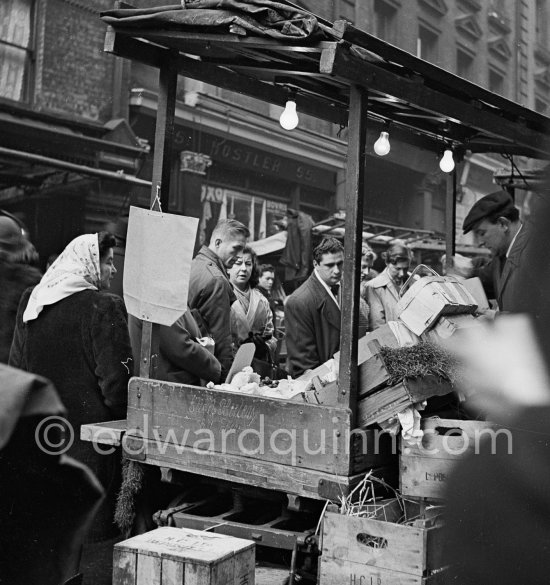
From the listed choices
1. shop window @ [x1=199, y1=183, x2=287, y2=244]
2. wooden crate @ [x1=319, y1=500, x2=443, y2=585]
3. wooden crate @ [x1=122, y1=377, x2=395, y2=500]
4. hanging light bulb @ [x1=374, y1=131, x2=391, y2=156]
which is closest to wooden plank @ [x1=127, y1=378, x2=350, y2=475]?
wooden crate @ [x1=122, y1=377, x2=395, y2=500]

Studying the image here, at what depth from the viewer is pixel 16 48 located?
35.8 feet

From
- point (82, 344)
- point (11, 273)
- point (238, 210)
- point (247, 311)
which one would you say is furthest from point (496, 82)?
point (82, 344)

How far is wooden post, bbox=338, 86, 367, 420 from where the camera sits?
352 cm

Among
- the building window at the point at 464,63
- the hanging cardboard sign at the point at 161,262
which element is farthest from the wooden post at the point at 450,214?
the building window at the point at 464,63

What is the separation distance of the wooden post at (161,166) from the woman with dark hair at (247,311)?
88.3 inches

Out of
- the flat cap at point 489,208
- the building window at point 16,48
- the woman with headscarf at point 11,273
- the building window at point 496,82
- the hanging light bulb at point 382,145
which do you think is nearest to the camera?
the woman with headscarf at point 11,273

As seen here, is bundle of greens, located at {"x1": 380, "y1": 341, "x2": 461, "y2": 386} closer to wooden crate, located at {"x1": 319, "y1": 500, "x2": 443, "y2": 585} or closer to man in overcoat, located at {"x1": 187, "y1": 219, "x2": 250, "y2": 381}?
wooden crate, located at {"x1": 319, "y1": 500, "x2": 443, "y2": 585}

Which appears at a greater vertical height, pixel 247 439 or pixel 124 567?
pixel 247 439

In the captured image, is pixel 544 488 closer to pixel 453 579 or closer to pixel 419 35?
pixel 453 579

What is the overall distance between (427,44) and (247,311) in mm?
12486

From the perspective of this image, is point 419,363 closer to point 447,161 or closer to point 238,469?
point 238,469

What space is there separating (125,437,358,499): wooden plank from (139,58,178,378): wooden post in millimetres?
394

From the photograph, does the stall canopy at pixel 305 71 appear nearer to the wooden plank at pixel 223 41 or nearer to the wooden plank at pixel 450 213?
the wooden plank at pixel 223 41

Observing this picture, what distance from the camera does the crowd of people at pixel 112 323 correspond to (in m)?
4.07
